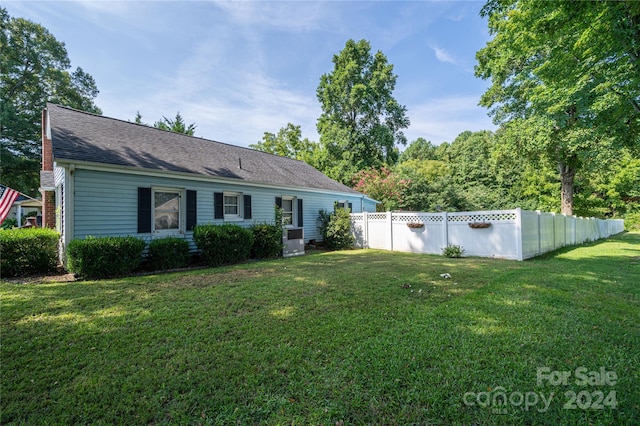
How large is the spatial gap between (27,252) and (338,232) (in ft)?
31.7

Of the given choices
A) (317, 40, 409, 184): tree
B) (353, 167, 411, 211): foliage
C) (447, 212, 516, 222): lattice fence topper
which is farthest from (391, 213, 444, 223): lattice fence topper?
(317, 40, 409, 184): tree

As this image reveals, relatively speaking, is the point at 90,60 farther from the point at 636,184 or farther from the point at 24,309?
the point at 636,184

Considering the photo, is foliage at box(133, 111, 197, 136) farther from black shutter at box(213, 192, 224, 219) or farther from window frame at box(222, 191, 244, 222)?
black shutter at box(213, 192, 224, 219)

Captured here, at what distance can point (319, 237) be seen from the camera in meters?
13.3

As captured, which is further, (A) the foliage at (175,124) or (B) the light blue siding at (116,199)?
(A) the foliage at (175,124)

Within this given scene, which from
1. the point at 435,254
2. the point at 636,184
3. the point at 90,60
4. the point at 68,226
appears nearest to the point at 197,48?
the point at 90,60

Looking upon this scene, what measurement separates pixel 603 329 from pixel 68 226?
32.7 ft

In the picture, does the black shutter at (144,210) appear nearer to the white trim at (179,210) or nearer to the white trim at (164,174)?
the white trim at (179,210)

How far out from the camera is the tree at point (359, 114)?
77.3ft

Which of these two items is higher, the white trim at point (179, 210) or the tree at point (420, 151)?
the tree at point (420, 151)

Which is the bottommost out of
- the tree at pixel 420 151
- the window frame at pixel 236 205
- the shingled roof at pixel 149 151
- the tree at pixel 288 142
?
the window frame at pixel 236 205

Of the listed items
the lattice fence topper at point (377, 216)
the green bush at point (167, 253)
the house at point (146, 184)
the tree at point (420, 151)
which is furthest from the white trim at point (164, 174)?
the tree at point (420, 151)

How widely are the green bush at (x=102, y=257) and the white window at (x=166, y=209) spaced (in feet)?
5.29

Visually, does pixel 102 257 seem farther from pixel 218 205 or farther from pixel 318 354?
pixel 318 354
